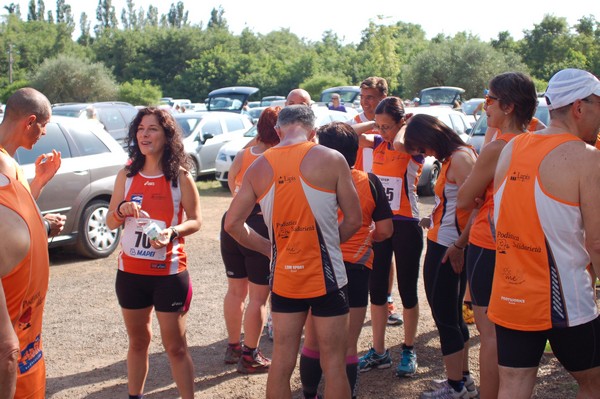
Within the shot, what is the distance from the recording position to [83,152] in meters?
9.27

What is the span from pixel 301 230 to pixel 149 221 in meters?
1.11

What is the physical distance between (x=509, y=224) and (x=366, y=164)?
9.45ft

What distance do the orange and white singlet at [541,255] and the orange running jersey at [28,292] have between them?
2.01m

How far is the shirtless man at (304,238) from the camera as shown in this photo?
377cm

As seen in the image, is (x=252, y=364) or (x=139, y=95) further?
(x=139, y=95)

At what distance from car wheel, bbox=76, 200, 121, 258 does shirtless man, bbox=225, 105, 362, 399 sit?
18.8 ft

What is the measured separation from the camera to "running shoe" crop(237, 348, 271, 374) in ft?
18.1

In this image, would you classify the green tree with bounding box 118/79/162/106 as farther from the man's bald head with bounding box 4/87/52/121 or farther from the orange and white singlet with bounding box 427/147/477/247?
the man's bald head with bounding box 4/87/52/121

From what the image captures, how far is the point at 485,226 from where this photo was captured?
4.15 metres

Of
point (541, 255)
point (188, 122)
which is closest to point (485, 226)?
point (541, 255)

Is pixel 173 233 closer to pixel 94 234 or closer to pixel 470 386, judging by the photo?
pixel 470 386

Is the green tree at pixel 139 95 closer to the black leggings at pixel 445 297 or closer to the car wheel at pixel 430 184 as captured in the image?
the car wheel at pixel 430 184

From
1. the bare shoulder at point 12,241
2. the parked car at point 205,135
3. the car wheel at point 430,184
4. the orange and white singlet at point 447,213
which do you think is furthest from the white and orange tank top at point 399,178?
the parked car at point 205,135

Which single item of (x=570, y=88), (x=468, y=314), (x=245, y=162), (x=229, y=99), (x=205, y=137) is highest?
(x=570, y=88)
